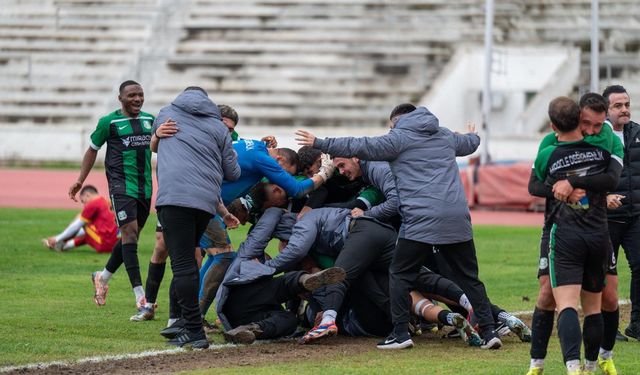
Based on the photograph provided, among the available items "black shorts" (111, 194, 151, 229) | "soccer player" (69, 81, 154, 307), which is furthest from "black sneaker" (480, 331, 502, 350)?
"black shorts" (111, 194, 151, 229)

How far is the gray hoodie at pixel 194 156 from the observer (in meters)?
10.2

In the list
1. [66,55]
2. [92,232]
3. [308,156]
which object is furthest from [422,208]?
[66,55]

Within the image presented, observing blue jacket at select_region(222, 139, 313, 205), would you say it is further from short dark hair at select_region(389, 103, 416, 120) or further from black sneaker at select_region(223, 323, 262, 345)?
black sneaker at select_region(223, 323, 262, 345)

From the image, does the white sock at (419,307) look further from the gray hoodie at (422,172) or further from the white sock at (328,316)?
the gray hoodie at (422,172)

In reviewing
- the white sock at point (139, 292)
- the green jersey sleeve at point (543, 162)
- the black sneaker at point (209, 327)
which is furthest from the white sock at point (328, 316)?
the green jersey sleeve at point (543, 162)

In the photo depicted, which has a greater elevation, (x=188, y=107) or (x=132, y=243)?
(x=188, y=107)

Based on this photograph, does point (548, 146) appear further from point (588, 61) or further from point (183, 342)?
point (588, 61)

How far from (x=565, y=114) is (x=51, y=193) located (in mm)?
20803

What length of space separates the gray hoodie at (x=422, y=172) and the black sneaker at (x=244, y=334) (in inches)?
55.0

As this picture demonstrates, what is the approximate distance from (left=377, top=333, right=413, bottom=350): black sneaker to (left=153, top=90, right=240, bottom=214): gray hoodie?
1661mm

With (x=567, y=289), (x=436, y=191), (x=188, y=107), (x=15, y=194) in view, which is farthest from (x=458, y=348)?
(x=15, y=194)

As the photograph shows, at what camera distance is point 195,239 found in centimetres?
1047

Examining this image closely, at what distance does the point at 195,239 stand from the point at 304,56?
1043 inches

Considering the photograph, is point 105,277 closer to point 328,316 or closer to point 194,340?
point 194,340
